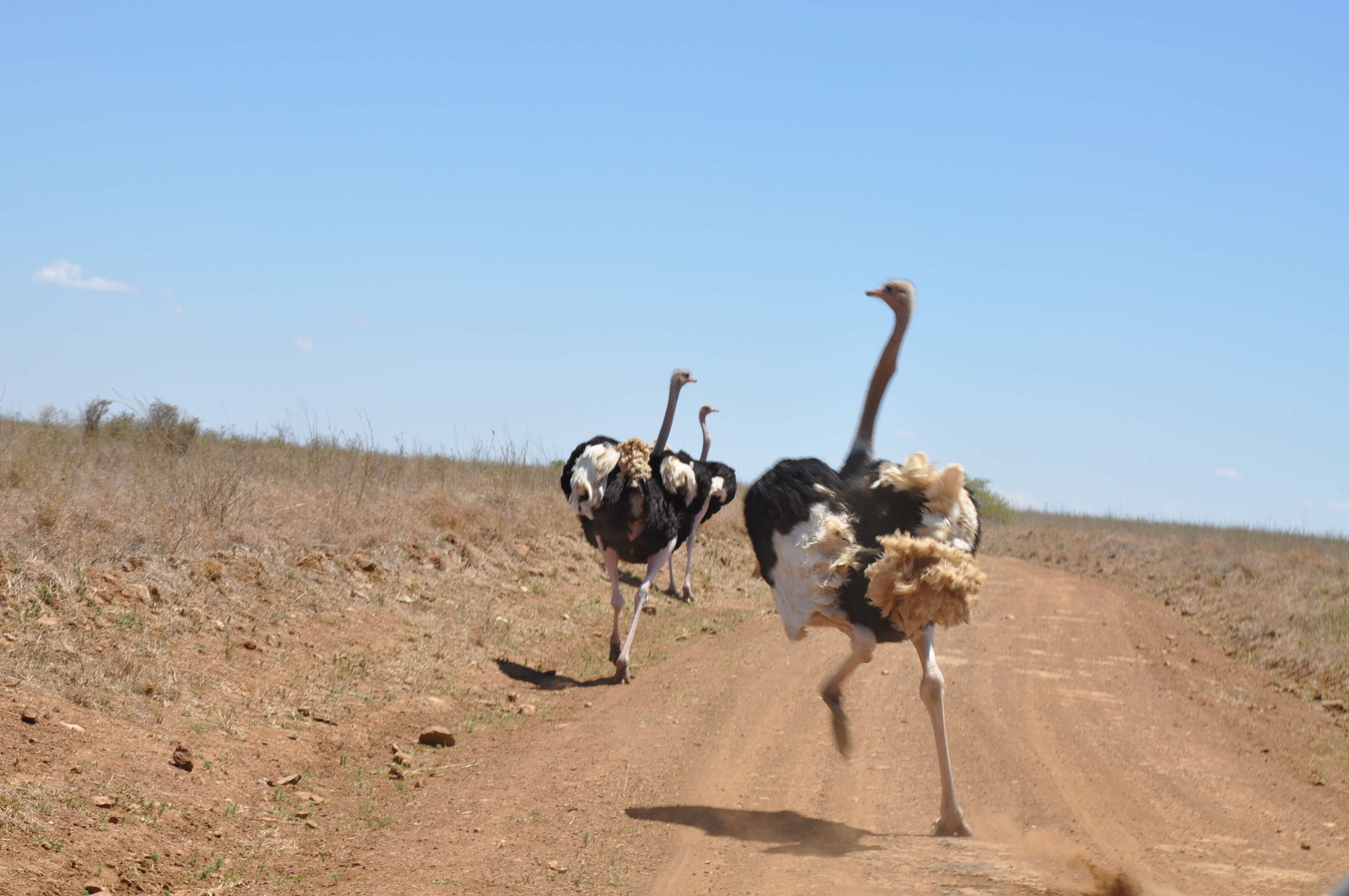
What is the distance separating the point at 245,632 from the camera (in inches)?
316

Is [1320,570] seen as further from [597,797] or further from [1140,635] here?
[597,797]

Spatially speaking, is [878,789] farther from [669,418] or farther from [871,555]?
[669,418]

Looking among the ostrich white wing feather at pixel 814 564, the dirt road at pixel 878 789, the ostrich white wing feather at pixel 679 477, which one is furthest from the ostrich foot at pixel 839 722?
the ostrich white wing feather at pixel 679 477

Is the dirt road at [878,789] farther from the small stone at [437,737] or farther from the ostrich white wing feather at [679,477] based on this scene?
the ostrich white wing feather at [679,477]

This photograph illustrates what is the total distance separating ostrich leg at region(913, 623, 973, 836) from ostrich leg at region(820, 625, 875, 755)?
1.08 ft

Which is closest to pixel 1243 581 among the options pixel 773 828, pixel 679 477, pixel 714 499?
pixel 714 499

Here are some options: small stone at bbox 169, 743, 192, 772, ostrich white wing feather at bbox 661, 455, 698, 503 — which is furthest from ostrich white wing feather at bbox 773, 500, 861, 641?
ostrich white wing feather at bbox 661, 455, 698, 503

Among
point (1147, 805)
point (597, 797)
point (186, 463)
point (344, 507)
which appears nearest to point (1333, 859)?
point (1147, 805)

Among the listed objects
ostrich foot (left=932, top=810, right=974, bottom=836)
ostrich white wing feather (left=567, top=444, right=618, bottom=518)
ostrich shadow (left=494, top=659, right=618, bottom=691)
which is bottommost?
ostrich shadow (left=494, top=659, right=618, bottom=691)

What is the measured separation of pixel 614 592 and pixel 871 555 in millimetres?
4849

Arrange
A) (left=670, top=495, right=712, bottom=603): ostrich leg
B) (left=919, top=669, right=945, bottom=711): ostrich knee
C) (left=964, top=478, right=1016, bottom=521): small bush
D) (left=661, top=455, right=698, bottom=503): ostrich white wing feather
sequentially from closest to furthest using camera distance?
(left=919, top=669, right=945, bottom=711): ostrich knee, (left=661, top=455, right=698, bottom=503): ostrich white wing feather, (left=670, top=495, right=712, bottom=603): ostrich leg, (left=964, top=478, right=1016, bottom=521): small bush

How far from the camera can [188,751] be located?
5715mm

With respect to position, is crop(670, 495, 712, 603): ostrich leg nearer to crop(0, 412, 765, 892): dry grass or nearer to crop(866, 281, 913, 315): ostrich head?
crop(0, 412, 765, 892): dry grass

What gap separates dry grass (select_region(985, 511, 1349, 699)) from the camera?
38.8 ft
